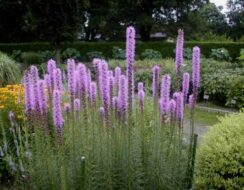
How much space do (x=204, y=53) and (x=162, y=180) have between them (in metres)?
22.9

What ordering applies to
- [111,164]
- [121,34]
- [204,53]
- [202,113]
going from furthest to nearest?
[121,34] → [204,53] → [202,113] → [111,164]

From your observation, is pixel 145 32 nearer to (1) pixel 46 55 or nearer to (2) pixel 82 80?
(1) pixel 46 55

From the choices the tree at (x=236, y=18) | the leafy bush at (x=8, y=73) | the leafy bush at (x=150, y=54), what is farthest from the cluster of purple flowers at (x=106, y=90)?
the tree at (x=236, y=18)

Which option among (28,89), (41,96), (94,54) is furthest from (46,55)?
(41,96)

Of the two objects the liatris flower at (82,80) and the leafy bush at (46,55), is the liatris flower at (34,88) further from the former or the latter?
the leafy bush at (46,55)

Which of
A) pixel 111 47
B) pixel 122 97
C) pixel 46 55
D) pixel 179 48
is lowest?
pixel 46 55

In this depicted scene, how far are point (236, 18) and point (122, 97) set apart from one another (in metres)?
44.9

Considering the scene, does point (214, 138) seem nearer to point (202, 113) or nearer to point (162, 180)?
point (162, 180)

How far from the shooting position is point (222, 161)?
3943 millimetres

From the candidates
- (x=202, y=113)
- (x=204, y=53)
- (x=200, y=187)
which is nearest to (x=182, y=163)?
(x=200, y=187)

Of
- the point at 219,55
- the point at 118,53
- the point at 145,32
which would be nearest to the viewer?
the point at 219,55

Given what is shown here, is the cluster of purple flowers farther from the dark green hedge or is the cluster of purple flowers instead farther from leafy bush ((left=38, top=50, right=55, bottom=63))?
the dark green hedge

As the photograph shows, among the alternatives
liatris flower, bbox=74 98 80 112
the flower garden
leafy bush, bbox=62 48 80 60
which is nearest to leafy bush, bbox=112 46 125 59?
leafy bush, bbox=62 48 80 60

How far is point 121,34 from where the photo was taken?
32219 mm
